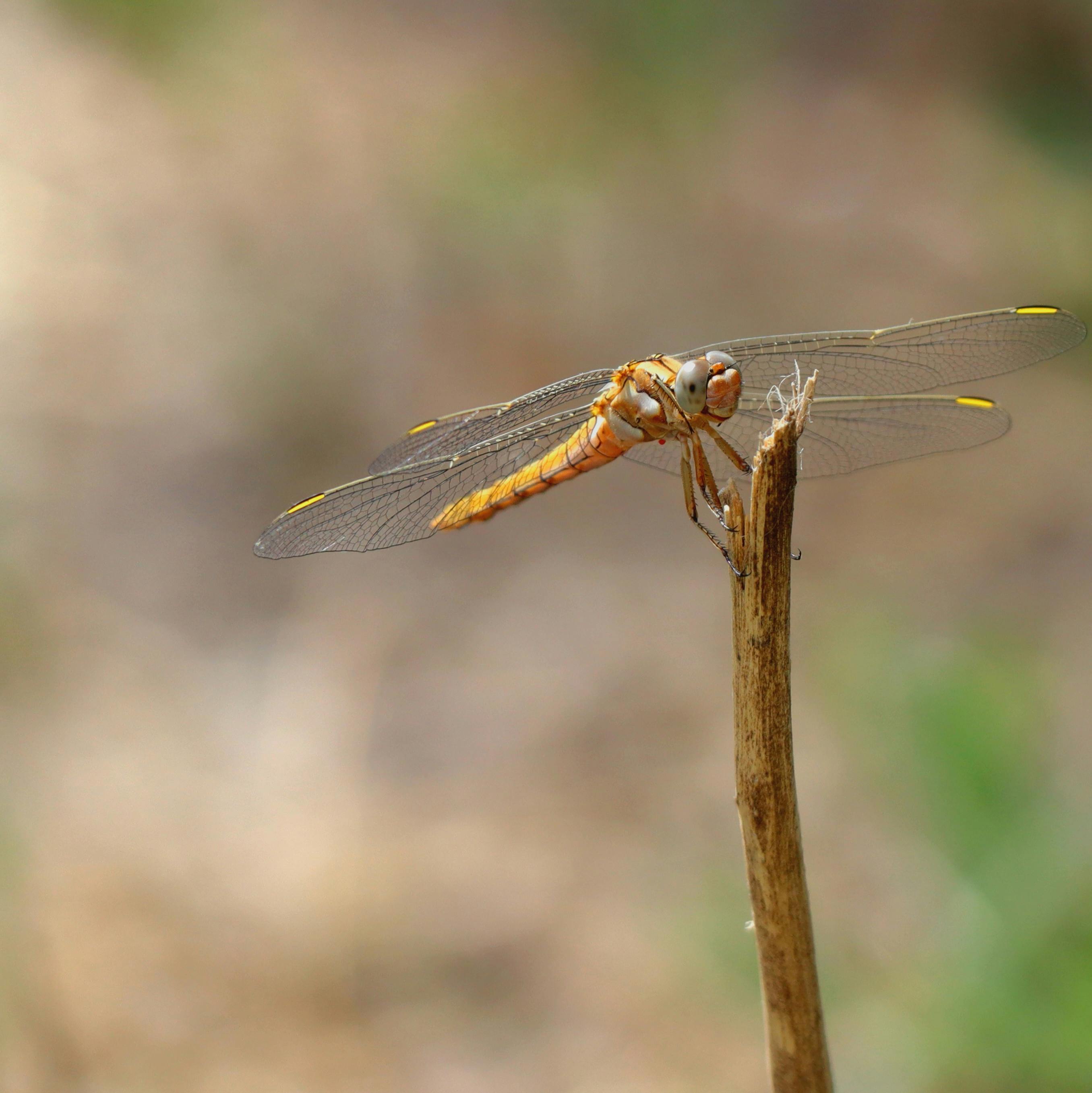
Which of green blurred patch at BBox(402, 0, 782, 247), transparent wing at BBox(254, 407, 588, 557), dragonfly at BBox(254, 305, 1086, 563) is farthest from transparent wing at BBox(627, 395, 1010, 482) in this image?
green blurred patch at BBox(402, 0, 782, 247)

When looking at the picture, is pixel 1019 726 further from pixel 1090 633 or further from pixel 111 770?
pixel 111 770

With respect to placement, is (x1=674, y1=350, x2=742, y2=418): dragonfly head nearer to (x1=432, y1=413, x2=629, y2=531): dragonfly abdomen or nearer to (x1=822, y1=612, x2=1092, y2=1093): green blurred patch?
(x1=432, y1=413, x2=629, y2=531): dragonfly abdomen

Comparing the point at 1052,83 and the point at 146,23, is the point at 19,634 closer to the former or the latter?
the point at 146,23

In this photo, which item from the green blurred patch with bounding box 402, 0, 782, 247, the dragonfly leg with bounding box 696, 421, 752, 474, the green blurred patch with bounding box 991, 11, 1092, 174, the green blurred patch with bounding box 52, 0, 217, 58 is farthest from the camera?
the green blurred patch with bounding box 402, 0, 782, 247

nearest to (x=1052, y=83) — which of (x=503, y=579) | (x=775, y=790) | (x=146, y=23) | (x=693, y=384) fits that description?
(x=503, y=579)

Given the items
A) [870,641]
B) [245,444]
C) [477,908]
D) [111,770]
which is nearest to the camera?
[477,908]

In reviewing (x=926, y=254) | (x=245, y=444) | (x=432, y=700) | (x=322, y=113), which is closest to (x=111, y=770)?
(x=432, y=700)

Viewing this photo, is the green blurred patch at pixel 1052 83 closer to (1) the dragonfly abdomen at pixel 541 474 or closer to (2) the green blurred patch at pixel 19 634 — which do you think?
(1) the dragonfly abdomen at pixel 541 474
